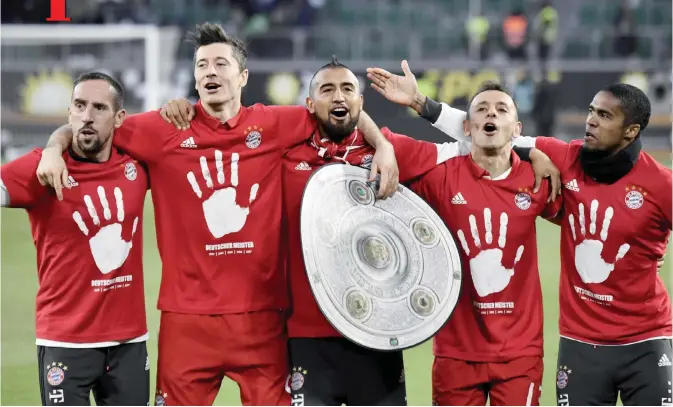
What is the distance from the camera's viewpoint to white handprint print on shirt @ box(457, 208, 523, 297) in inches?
221

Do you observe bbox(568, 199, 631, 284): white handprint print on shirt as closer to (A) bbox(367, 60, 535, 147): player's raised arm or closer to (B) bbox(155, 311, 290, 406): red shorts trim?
(A) bbox(367, 60, 535, 147): player's raised arm

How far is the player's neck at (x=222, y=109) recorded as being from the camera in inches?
224

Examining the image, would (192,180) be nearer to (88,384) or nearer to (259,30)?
(88,384)

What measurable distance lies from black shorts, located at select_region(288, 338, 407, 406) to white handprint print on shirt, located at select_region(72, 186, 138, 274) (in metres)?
1.09

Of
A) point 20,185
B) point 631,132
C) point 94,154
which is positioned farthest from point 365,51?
point 20,185

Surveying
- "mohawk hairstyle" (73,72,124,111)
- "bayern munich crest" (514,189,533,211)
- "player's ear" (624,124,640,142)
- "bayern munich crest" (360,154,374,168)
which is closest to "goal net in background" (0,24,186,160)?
"mohawk hairstyle" (73,72,124,111)

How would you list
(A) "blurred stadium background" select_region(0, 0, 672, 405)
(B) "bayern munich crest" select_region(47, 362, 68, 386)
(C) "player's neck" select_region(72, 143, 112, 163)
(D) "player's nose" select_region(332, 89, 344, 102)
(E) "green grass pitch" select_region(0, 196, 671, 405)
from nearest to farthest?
(B) "bayern munich crest" select_region(47, 362, 68, 386) → (C) "player's neck" select_region(72, 143, 112, 163) → (D) "player's nose" select_region(332, 89, 344, 102) → (E) "green grass pitch" select_region(0, 196, 671, 405) → (A) "blurred stadium background" select_region(0, 0, 672, 405)

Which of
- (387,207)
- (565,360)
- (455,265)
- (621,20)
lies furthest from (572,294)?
(621,20)

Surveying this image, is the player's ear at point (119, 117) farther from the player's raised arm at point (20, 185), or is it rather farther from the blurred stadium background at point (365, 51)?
the blurred stadium background at point (365, 51)

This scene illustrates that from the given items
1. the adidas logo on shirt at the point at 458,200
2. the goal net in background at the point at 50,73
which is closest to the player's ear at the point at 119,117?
the adidas logo on shirt at the point at 458,200

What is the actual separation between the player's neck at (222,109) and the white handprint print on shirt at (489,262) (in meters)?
1.46

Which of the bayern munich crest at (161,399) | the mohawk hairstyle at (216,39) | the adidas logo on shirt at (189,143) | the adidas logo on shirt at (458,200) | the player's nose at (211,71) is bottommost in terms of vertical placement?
the bayern munich crest at (161,399)

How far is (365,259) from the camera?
5512 millimetres

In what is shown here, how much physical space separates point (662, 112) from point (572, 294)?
16558mm
